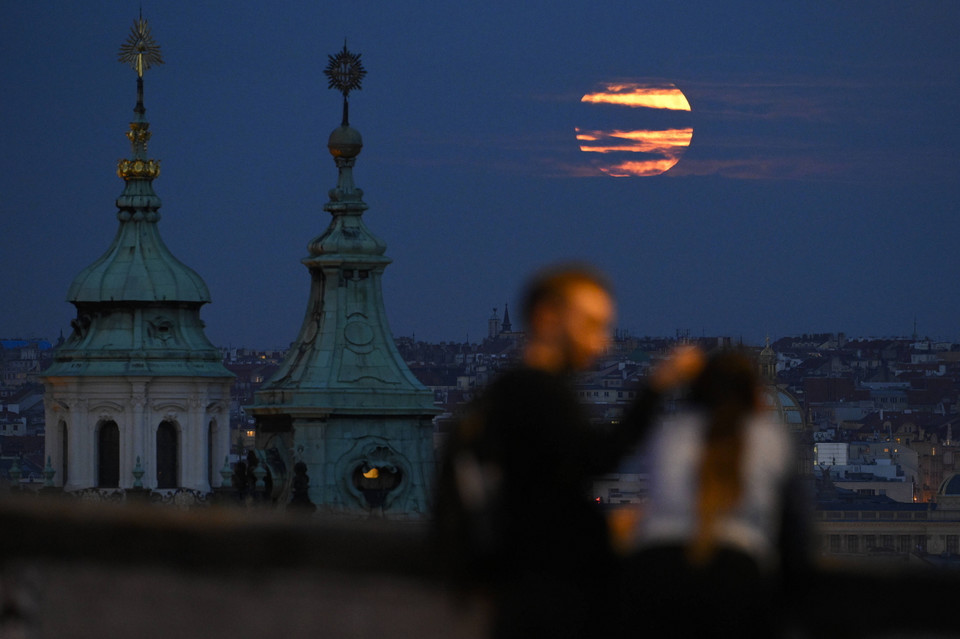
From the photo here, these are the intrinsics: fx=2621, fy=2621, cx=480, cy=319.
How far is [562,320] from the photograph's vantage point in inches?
215

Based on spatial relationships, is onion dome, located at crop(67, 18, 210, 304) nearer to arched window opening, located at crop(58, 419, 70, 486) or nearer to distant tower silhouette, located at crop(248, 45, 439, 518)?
arched window opening, located at crop(58, 419, 70, 486)

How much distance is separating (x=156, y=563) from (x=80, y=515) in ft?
0.89

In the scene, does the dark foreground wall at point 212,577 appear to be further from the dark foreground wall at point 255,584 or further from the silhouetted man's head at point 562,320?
the silhouetted man's head at point 562,320

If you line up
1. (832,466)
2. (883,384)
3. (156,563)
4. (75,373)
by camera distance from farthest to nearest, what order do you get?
(883,384)
(832,466)
(75,373)
(156,563)

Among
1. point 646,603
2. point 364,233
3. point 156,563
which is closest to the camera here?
point 646,603

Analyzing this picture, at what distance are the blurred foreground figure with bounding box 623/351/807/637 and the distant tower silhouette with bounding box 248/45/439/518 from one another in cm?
2701

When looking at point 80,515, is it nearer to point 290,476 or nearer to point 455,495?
point 455,495

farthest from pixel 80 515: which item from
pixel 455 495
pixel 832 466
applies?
pixel 832 466

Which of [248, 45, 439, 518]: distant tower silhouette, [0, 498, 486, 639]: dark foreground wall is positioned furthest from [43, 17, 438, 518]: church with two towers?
[0, 498, 486, 639]: dark foreground wall

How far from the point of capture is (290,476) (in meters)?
32.6

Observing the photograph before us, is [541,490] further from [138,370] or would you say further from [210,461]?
[210,461]

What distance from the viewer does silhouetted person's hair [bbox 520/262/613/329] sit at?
5387 mm

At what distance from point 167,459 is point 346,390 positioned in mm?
7973

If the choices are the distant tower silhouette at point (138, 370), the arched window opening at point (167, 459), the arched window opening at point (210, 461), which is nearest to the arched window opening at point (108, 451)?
the distant tower silhouette at point (138, 370)
